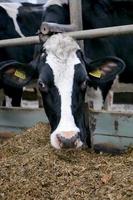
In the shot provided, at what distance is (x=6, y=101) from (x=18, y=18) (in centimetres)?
96

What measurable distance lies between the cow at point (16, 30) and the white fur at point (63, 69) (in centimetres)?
169

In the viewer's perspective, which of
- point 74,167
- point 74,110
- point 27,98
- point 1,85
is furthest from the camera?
point 27,98

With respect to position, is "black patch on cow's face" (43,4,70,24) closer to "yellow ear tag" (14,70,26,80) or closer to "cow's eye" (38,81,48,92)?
"yellow ear tag" (14,70,26,80)

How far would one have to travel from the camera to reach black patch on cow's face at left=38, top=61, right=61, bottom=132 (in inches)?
123

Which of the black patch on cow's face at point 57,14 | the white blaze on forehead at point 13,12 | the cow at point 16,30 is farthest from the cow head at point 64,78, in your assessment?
the white blaze on forehead at point 13,12

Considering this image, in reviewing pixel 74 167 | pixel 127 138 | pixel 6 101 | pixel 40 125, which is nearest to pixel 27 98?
pixel 6 101

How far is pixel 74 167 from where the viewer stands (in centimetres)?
272

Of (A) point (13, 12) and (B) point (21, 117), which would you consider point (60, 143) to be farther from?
(A) point (13, 12)

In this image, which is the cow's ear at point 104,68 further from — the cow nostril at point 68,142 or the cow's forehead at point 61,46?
the cow nostril at point 68,142

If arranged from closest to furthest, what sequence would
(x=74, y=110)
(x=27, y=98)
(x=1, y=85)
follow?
(x=74, y=110) → (x=1, y=85) → (x=27, y=98)

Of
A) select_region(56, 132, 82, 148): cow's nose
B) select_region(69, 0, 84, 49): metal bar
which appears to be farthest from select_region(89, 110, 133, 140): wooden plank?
select_region(69, 0, 84, 49): metal bar

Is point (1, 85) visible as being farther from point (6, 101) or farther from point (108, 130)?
point (108, 130)

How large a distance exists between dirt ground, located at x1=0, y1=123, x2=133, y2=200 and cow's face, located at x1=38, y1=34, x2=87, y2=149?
0.43ft

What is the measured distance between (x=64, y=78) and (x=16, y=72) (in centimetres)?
52
